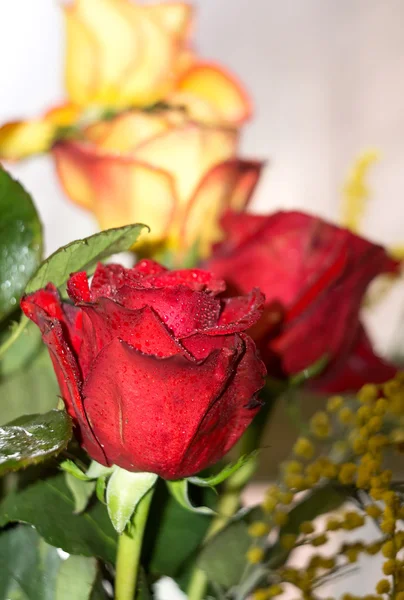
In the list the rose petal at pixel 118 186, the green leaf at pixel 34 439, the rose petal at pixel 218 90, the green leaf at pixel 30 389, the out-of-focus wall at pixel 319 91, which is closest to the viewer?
the green leaf at pixel 34 439

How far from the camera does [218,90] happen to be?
1.66 feet

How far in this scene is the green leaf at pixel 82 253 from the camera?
0.22 m

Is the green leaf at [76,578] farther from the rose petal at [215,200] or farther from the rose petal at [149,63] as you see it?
the rose petal at [149,63]

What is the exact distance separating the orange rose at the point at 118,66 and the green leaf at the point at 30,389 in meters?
0.20

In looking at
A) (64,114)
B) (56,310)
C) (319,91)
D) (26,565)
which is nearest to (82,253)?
(56,310)

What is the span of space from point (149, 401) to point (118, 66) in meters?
0.34

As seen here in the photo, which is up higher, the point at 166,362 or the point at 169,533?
the point at 166,362

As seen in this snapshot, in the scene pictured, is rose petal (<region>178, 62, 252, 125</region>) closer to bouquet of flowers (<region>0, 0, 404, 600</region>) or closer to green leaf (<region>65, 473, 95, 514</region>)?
bouquet of flowers (<region>0, 0, 404, 600</region>)

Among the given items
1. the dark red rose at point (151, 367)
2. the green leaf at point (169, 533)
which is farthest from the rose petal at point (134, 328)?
the green leaf at point (169, 533)

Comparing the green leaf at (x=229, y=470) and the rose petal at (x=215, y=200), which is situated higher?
the rose petal at (x=215, y=200)

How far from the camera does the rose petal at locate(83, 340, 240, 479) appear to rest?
19 cm

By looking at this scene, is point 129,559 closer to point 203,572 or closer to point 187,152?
point 203,572

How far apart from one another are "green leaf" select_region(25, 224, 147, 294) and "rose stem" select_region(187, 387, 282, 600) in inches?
4.0

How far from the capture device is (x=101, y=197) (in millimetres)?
412
